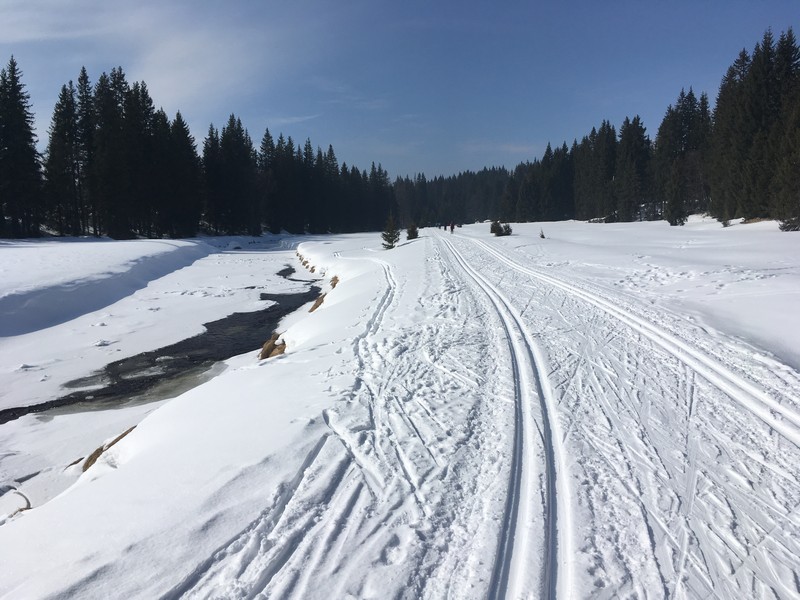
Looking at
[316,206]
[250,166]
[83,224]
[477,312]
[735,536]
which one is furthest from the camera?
[316,206]

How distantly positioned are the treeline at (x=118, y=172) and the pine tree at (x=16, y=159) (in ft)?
0.23

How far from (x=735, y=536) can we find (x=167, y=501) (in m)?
4.44

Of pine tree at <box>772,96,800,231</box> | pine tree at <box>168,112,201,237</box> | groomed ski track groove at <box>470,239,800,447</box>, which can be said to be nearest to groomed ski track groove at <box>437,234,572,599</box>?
groomed ski track groove at <box>470,239,800,447</box>

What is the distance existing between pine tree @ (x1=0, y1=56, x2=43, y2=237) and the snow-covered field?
3351 cm

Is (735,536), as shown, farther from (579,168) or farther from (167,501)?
(579,168)

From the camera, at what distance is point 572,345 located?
793 cm

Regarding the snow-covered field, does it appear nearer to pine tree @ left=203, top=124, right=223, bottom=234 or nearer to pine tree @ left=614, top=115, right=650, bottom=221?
pine tree @ left=203, top=124, right=223, bottom=234

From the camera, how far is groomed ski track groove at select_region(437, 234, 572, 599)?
3000 millimetres

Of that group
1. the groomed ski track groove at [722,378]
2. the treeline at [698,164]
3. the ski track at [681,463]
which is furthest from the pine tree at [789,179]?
the ski track at [681,463]

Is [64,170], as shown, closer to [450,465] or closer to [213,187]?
[213,187]

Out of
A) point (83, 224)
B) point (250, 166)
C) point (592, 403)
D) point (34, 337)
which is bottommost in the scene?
point (34, 337)

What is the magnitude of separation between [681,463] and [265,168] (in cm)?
7720

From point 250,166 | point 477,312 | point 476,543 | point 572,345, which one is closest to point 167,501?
point 476,543

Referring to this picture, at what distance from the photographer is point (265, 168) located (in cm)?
7419
